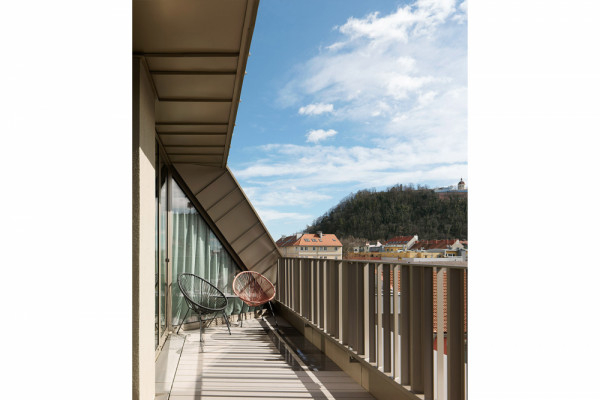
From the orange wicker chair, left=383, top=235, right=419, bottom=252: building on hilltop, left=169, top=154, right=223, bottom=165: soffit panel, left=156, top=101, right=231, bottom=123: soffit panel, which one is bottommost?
the orange wicker chair

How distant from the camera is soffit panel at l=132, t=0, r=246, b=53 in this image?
2.33 metres

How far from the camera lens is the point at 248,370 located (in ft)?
14.4

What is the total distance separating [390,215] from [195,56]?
17972 millimetres

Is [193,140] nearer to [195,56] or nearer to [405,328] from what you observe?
[195,56]

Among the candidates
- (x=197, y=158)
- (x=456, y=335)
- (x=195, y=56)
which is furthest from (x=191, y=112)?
(x=456, y=335)

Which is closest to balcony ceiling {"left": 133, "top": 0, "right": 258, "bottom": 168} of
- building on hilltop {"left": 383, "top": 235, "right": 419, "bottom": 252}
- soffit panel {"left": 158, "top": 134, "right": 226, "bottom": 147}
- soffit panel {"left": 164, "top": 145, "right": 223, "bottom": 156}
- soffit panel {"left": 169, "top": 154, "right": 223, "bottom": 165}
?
soffit panel {"left": 158, "top": 134, "right": 226, "bottom": 147}

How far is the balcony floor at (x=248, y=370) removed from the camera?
12.0 feet

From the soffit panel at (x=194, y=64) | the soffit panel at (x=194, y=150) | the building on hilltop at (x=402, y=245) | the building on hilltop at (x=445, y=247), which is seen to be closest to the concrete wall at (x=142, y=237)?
the soffit panel at (x=194, y=64)

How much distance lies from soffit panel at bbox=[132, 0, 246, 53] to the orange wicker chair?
4.79m

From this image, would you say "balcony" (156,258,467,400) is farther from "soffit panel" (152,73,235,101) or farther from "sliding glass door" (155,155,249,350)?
"soffit panel" (152,73,235,101)

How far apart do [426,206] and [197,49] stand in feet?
54.5

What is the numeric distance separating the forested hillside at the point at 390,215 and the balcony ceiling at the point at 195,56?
33.8 feet
